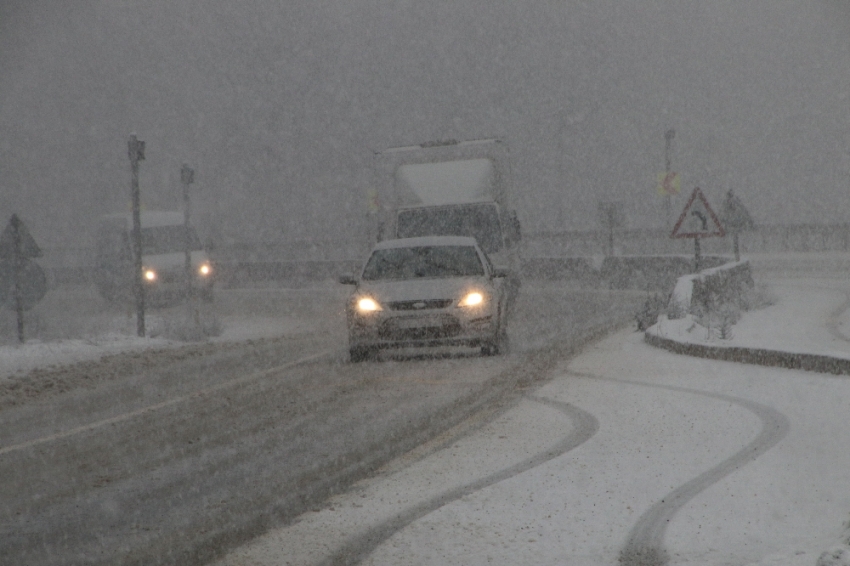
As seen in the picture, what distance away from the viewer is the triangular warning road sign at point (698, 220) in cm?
1980

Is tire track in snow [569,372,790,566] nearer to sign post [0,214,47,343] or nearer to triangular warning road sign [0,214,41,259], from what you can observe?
sign post [0,214,47,343]

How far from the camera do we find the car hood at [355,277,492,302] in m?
15.0

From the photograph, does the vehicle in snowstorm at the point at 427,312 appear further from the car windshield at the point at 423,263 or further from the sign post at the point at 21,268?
the sign post at the point at 21,268

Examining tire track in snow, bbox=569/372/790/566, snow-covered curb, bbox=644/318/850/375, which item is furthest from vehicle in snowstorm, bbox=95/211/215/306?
tire track in snow, bbox=569/372/790/566

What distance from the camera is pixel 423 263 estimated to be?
16.3m

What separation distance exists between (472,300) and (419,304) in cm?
66

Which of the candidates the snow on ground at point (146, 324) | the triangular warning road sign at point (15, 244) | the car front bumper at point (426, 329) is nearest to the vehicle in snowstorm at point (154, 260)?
the snow on ground at point (146, 324)

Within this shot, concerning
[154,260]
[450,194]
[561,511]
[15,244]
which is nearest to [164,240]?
[154,260]

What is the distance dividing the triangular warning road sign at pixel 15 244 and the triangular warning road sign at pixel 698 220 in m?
9.81

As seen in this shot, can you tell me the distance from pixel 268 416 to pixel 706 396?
3.79m

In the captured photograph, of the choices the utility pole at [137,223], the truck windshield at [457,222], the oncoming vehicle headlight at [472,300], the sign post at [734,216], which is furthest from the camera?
the sign post at [734,216]

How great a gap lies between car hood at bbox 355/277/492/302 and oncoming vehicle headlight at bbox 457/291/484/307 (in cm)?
8

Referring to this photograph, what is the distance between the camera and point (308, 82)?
112m

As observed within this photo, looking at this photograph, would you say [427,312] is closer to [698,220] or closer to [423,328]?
[423,328]
